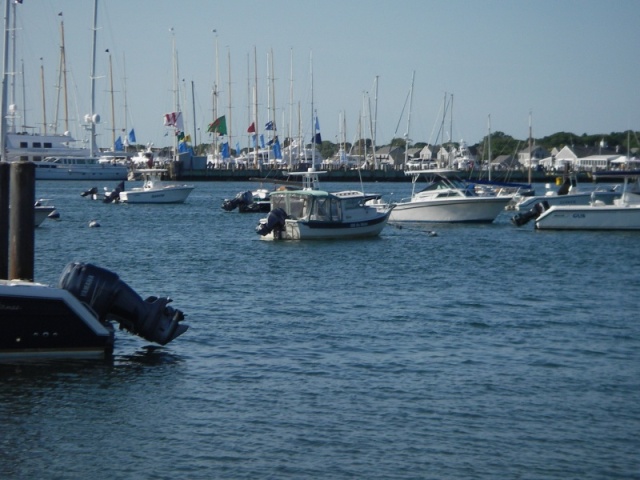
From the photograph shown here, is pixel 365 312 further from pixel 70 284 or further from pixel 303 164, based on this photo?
pixel 303 164

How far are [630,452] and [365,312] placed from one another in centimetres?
1230

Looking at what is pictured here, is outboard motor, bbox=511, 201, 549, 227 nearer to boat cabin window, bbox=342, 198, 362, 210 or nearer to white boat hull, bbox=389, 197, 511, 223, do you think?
white boat hull, bbox=389, 197, 511, 223

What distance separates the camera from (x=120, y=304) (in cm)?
1977

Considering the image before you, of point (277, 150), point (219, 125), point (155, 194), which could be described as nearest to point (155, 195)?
point (155, 194)

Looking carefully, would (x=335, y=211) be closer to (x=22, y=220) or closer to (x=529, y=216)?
(x=529, y=216)

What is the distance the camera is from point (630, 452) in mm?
15117

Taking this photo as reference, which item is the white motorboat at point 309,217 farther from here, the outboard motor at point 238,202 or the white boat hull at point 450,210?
the outboard motor at point 238,202

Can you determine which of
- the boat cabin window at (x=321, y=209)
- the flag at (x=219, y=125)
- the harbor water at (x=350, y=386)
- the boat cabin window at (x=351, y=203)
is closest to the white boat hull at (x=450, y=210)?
the boat cabin window at (x=351, y=203)

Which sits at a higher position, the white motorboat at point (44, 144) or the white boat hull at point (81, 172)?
the white motorboat at point (44, 144)

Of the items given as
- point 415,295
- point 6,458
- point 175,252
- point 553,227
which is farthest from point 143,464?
point 553,227

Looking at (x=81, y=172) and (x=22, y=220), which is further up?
(x=22, y=220)

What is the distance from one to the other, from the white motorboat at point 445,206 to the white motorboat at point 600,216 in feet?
20.4

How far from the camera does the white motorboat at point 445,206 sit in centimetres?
5934

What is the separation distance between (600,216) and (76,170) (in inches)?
3762
